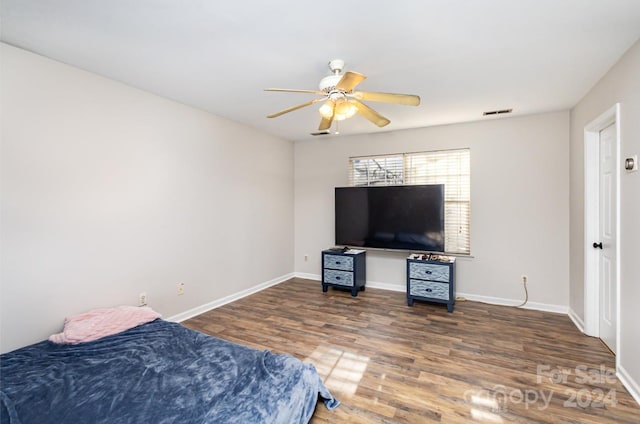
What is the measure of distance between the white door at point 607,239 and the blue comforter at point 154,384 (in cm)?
266

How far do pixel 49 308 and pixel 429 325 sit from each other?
11.6 ft

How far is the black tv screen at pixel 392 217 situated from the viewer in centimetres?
396

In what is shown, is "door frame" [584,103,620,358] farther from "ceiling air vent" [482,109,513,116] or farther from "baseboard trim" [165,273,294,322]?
"baseboard trim" [165,273,294,322]

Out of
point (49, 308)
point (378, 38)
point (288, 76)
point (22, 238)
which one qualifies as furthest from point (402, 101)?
point (49, 308)

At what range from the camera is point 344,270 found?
173 inches

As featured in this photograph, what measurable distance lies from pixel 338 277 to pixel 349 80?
10.3ft

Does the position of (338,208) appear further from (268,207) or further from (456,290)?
(456,290)

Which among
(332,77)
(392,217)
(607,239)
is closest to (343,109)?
(332,77)

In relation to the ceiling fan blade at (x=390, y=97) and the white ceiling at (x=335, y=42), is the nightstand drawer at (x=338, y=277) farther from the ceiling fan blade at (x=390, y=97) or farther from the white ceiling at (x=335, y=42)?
the ceiling fan blade at (x=390, y=97)

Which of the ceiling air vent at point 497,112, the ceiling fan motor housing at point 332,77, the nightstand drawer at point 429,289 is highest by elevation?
the ceiling air vent at point 497,112

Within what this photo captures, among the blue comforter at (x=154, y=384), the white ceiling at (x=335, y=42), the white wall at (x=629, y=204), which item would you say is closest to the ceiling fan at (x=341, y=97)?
the white ceiling at (x=335, y=42)

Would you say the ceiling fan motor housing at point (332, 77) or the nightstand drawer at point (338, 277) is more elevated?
the ceiling fan motor housing at point (332, 77)

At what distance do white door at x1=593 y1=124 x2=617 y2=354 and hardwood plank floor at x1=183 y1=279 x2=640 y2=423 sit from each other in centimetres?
24

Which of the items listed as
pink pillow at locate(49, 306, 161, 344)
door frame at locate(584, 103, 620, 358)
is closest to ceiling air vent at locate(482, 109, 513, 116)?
door frame at locate(584, 103, 620, 358)
